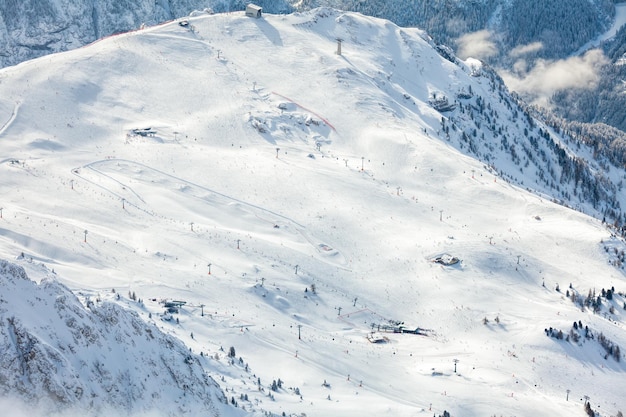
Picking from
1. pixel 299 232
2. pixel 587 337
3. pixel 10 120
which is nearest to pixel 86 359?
pixel 299 232

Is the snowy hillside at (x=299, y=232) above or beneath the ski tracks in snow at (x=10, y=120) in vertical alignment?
beneath

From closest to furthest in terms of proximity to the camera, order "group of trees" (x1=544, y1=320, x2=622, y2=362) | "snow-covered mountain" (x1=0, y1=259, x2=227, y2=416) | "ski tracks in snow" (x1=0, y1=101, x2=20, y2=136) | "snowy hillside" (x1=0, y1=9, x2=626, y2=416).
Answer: "snow-covered mountain" (x1=0, y1=259, x2=227, y2=416), "snowy hillside" (x1=0, y1=9, x2=626, y2=416), "group of trees" (x1=544, y1=320, x2=622, y2=362), "ski tracks in snow" (x1=0, y1=101, x2=20, y2=136)

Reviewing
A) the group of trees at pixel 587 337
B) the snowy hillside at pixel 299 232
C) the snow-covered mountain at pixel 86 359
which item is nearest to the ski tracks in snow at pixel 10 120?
the snowy hillside at pixel 299 232

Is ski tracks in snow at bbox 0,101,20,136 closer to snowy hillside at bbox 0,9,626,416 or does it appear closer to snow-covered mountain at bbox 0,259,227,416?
snowy hillside at bbox 0,9,626,416

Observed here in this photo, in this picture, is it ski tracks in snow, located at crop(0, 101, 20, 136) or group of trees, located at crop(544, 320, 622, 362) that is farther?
ski tracks in snow, located at crop(0, 101, 20, 136)

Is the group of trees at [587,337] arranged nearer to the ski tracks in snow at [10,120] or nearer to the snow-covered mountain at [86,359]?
the snow-covered mountain at [86,359]

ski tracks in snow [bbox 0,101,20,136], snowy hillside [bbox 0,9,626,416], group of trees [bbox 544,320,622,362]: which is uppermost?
ski tracks in snow [bbox 0,101,20,136]

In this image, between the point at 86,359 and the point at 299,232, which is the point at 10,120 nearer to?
the point at 299,232

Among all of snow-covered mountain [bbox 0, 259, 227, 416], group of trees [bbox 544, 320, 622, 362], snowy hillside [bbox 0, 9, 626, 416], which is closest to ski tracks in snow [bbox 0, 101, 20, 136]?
snowy hillside [bbox 0, 9, 626, 416]

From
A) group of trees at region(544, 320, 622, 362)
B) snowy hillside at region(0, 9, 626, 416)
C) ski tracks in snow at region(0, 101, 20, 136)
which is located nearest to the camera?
snowy hillside at region(0, 9, 626, 416)
